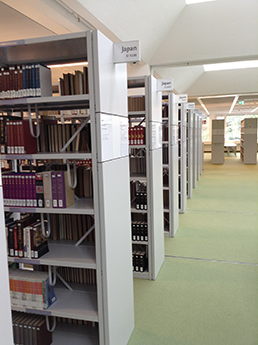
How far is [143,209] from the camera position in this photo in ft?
12.7

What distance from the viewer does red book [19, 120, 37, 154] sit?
236cm

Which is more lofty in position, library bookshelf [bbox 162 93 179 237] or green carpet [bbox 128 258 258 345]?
library bookshelf [bbox 162 93 179 237]

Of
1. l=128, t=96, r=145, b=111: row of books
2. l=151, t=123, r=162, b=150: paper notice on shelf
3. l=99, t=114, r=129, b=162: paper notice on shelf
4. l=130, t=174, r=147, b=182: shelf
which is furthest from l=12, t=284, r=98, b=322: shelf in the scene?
l=128, t=96, r=145, b=111: row of books

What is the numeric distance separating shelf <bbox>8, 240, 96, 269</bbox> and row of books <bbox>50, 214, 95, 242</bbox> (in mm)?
91

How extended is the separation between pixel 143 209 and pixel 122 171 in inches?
55.8

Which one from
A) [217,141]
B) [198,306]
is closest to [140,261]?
[198,306]

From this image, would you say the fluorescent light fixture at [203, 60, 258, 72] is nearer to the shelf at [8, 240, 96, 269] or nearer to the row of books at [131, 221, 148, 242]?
the row of books at [131, 221, 148, 242]

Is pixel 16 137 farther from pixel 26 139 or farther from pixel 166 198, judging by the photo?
pixel 166 198

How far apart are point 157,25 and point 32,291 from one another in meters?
6.23

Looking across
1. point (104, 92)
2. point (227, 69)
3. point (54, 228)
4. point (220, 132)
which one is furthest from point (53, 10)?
point (220, 132)

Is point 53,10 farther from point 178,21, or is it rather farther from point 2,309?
point 2,309

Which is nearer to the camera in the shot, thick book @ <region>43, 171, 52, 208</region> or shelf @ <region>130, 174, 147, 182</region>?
thick book @ <region>43, 171, 52, 208</region>

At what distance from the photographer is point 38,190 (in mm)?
2383

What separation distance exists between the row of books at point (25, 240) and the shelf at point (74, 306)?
422 mm
